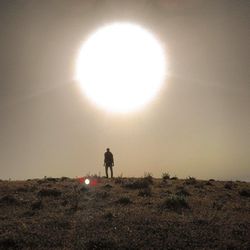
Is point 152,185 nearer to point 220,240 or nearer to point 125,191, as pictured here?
point 125,191

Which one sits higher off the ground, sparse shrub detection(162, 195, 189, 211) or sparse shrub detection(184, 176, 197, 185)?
sparse shrub detection(184, 176, 197, 185)

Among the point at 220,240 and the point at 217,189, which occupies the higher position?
the point at 217,189

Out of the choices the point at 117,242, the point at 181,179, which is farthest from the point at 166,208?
the point at 181,179

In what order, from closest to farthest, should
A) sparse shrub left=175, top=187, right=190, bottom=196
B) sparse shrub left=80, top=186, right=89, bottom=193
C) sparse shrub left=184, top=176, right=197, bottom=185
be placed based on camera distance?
1. sparse shrub left=175, top=187, right=190, bottom=196
2. sparse shrub left=80, top=186, right=89, bottom=193
3. sparse shrub left=184, top=176, right=197, bottom=185

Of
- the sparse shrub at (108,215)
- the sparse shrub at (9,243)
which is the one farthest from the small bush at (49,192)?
the sparse shrub at (9,243)

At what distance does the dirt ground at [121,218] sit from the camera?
54.5 ft

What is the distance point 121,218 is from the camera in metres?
19.8

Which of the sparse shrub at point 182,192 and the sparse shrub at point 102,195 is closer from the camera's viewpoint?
the sparse shrub at point 102,195

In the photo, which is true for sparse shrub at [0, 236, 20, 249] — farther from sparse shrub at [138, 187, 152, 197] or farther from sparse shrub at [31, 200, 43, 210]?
sparse shrub at [138, 187, 152, 197]

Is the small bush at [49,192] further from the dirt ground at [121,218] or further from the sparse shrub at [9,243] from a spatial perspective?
the sparse shrub at [9,243]

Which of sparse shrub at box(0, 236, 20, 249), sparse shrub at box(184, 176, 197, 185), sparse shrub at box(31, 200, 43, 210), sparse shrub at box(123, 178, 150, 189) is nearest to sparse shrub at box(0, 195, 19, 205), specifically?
sparse shrub at box(31, 200, 43, 210)

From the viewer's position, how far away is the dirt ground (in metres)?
16.6

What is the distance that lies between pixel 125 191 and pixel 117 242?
11.0m

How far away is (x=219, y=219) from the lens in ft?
66.5
